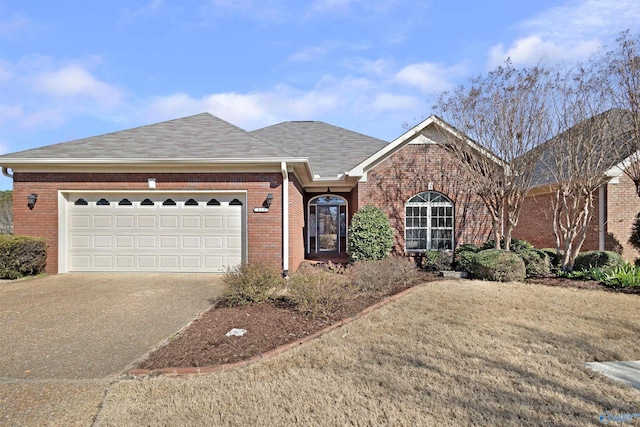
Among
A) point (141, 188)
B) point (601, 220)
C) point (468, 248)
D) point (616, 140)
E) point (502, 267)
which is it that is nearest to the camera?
point (502, 267)

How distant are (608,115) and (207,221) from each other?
453 inches

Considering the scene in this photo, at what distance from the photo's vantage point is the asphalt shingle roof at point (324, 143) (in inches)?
556

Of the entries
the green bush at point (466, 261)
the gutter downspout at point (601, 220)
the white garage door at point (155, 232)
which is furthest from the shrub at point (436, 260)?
the white garage door at point (155, 232)

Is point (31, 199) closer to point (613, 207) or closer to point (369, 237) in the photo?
point (369, 237)

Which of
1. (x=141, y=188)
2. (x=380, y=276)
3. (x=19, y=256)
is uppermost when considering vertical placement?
(x=141, y=188)

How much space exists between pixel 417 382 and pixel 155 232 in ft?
29.4

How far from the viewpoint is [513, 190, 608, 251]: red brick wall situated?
513 inches

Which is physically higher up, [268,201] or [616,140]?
[616,140]

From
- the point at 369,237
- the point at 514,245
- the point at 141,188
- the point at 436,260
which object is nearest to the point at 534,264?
the point at 514,245

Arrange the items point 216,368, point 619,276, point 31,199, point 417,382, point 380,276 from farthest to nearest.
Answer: point 31,199 → point 619,276 → point 380,276 → point 216,368 → point 417,382

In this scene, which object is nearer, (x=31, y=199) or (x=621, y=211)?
(x=31, y=199)

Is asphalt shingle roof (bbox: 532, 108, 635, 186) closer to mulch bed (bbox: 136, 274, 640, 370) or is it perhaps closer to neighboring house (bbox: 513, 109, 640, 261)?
neighboring house (bbox: 513, 109, 640, 261)

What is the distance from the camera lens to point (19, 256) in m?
9.27

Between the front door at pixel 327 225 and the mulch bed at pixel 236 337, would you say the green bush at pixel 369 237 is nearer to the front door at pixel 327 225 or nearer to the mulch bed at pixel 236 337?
the mulch bed at pixel 236 337
